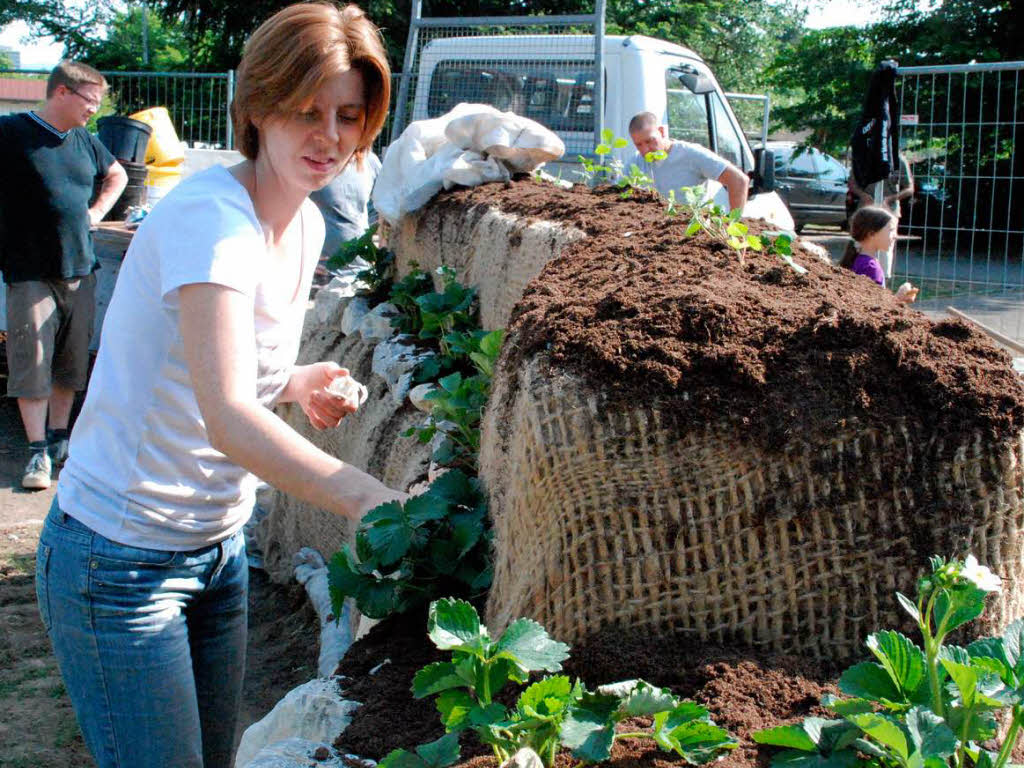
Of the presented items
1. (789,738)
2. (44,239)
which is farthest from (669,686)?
(44,239)

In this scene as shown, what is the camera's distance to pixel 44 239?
20.5 feet

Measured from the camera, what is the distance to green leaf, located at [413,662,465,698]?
1.62 meters

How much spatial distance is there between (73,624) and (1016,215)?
26.4ft

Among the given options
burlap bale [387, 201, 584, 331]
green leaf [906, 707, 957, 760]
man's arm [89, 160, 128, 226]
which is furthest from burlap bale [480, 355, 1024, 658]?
man's arm [89, 160, 128, 226]

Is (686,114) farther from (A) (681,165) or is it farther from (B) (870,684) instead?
(B) (870,684)

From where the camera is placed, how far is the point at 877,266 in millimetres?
5664

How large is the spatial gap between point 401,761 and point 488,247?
279 cm

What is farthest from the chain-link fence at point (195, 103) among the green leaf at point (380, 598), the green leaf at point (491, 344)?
the green leaf at point (380, 598)

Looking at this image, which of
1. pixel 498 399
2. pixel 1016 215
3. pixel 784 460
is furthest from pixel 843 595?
pixel 1016 215

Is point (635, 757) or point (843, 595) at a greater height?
point (843, 595)

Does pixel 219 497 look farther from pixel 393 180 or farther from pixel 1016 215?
pixel 1016 215

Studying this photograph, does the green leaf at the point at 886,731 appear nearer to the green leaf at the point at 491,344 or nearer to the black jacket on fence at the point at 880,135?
the green leaf at the point at 491,344

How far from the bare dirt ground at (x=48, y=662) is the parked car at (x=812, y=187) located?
55.4 ft

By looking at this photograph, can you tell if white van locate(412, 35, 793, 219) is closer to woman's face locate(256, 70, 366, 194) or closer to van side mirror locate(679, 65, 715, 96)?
van side mirror locate(679, 65, 715, 96)
